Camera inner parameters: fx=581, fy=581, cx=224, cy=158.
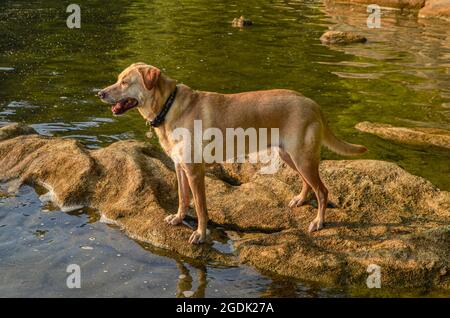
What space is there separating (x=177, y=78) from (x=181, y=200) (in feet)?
41.2

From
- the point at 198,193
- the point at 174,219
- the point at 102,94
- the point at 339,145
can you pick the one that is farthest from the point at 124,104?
the point at 339,145

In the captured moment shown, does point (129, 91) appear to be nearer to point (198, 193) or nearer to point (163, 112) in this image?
point (163, 112)

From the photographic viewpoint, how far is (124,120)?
54.2 ft

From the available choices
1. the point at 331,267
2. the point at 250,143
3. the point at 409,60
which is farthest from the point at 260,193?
the point at 409,60

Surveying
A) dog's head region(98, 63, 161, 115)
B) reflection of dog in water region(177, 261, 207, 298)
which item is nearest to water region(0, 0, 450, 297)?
reflection of dog in water region(177, 261, 207, 298)

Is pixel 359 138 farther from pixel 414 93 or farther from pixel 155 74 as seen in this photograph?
pixel 155 74

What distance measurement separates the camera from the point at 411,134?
15.2m

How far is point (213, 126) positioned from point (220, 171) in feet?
8.65

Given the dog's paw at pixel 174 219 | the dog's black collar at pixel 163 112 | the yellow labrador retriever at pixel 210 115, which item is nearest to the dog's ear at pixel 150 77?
the yellow labrador retriever at pixel 210 115

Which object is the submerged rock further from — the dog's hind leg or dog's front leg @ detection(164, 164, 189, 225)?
dog's front leg @ detection(164, 164, 189, 225)

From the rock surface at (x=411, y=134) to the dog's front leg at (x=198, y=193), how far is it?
26.5ft

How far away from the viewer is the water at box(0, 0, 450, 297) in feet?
27.5

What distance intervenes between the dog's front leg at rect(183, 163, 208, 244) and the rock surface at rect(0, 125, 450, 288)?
0.17m

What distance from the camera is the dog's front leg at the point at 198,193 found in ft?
28.5
